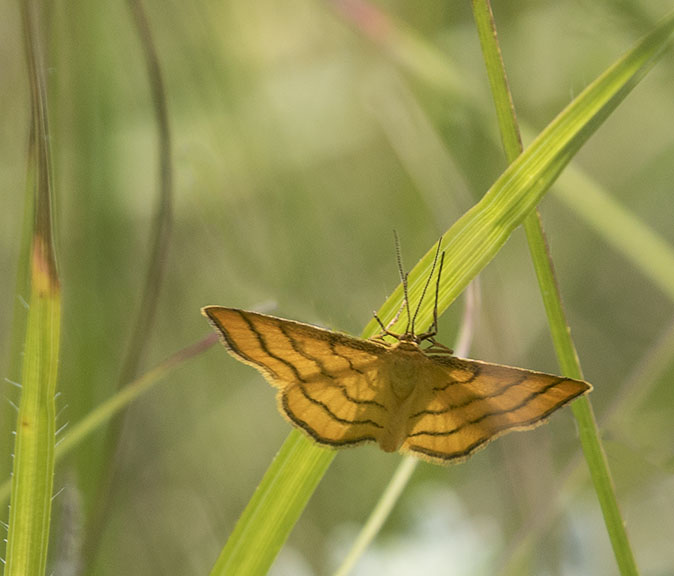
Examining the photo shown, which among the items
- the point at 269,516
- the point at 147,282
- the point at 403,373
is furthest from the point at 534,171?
the point at 147,282

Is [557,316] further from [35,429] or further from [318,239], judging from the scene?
[318,239]

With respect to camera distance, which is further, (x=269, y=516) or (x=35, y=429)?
(x=269, y=516)

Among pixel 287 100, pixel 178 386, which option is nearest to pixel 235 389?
pixel 178 386

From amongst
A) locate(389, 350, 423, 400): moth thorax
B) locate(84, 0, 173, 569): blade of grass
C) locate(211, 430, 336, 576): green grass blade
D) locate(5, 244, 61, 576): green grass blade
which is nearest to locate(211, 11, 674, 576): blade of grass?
locate(211, 430, 336, 576): green grass blade

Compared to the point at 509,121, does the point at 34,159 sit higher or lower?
lower

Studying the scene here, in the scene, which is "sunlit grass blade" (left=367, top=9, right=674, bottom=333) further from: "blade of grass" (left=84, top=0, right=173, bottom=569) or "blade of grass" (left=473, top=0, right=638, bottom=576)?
"blade of grass" (left=84, top=0, right=173, bottom=569)

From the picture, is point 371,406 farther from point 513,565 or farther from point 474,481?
point 474,481
